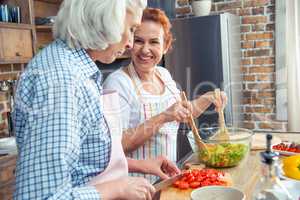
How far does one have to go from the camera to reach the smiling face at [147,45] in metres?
1.48

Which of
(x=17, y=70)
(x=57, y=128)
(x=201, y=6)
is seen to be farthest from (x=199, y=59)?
(x=57, y=128)

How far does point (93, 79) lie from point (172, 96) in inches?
30.6

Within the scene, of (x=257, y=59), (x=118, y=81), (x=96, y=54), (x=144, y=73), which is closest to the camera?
(x=96, y=54)

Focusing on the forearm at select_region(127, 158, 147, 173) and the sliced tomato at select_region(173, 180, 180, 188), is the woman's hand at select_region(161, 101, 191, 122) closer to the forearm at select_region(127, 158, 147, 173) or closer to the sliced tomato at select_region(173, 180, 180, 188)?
the forearm at select_region(127, 158, 147, 173)

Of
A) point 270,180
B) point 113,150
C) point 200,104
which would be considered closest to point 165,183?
point 113,150

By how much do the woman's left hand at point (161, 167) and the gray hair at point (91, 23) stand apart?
0.55m

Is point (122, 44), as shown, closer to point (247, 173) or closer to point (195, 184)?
point (195, 184)

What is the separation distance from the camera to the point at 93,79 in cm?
87

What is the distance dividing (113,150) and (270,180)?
456 millimetres

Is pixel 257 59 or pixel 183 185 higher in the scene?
pixel 257 59

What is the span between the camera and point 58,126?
68 cm

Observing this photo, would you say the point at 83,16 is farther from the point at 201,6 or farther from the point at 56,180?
the point at 201,6

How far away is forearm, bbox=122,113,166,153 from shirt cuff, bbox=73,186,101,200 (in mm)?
591

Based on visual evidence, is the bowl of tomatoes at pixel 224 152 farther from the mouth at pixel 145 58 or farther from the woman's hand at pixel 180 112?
the mouth at pixel 145 58
